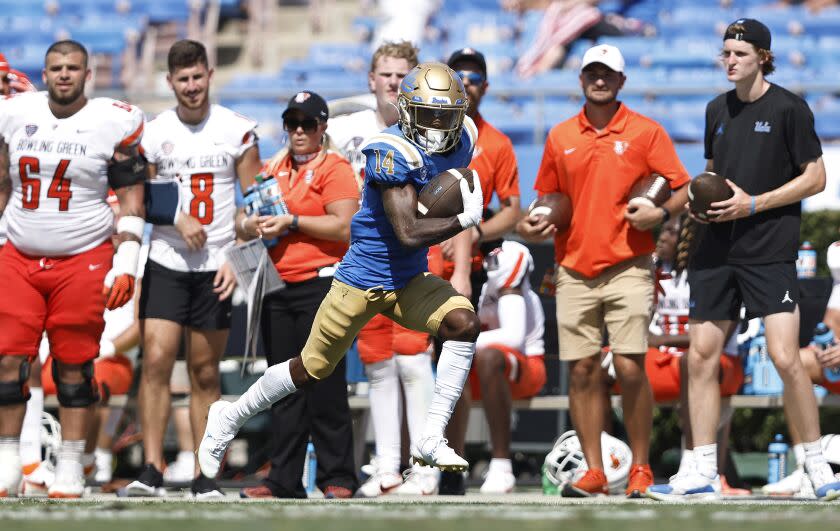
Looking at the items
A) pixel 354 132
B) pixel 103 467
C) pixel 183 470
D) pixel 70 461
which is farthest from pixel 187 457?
pixel 354 132

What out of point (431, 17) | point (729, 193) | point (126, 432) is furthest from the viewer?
point (431, 17)

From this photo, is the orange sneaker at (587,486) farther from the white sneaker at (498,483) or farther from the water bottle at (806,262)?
the water bottle at (806,262)

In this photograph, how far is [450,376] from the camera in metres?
5.67

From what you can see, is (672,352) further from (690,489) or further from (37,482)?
(37,482)

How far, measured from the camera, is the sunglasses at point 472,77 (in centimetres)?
721

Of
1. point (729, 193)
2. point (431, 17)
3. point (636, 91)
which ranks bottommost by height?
point (729, 193)

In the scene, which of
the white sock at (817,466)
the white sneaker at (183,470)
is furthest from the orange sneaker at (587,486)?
the white sneaker at (183,470)

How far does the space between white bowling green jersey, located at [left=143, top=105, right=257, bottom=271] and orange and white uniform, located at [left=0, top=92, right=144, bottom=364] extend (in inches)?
11.4

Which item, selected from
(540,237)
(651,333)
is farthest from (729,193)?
(651,333)

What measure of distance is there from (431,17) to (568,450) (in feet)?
35.4

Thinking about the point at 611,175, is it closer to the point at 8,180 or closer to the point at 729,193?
the point at 729,193

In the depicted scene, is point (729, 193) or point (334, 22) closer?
point (729, 193)

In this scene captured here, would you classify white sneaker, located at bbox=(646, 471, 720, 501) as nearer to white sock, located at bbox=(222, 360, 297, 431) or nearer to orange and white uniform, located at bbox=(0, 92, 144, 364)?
white sock, located at bbox=(222, 360, 297, 431)

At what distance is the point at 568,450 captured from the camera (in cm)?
732
